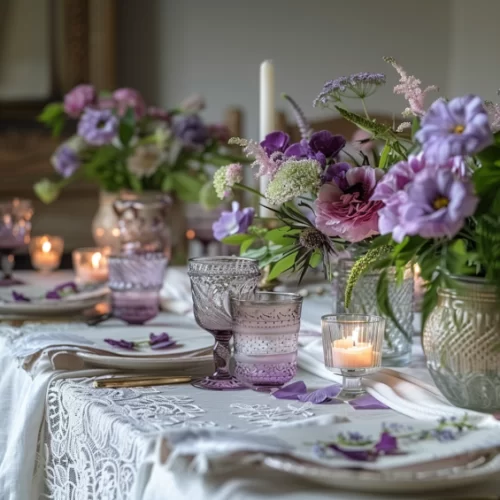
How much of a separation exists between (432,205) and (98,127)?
1382mm

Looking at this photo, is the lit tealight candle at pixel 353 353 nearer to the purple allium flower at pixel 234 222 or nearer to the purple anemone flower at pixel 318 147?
the purple anemone flower at pixel 318 147

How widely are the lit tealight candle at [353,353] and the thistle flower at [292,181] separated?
0.53 ft

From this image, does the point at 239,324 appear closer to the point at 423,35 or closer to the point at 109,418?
the point at 109,418

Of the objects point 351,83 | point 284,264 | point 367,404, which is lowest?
point 367,404

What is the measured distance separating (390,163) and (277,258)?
194mm

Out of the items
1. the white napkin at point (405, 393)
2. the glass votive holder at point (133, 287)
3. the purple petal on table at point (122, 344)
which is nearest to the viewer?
the white napkin at point (405, 393)

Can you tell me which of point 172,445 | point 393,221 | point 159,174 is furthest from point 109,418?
point 159,174

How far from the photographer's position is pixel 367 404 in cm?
94

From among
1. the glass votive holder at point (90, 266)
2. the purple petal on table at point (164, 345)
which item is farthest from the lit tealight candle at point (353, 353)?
the glass votive holder at point (90, 266)

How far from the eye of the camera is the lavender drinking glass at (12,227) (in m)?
1.83

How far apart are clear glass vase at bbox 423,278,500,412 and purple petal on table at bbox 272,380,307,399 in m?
0.16

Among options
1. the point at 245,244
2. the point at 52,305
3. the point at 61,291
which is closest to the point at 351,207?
the point at 245,244

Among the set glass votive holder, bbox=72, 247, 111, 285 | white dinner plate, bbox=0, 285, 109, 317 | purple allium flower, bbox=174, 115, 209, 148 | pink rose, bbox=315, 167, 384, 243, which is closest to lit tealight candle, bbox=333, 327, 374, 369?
pink rose, bbox=315, 167, 384, 243

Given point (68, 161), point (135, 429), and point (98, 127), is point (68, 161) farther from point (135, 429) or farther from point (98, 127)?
point (135, 429)
